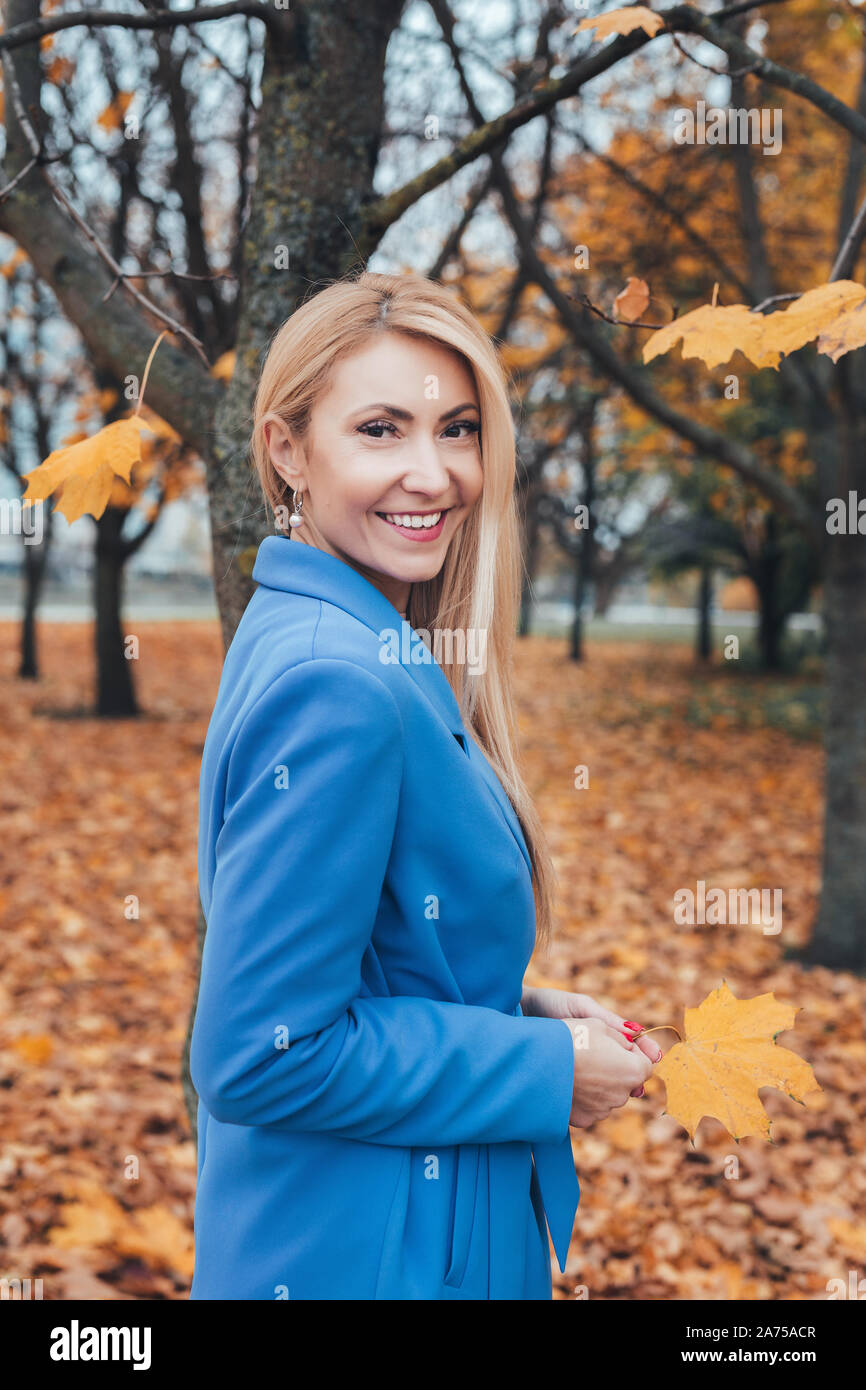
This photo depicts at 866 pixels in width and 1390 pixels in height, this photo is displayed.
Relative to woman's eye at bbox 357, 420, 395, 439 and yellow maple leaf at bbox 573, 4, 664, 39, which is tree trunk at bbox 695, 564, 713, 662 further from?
woman's eye at bbox 357, 420, 395, 439

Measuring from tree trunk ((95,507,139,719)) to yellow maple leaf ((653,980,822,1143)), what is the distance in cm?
930

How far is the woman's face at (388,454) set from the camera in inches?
49.0

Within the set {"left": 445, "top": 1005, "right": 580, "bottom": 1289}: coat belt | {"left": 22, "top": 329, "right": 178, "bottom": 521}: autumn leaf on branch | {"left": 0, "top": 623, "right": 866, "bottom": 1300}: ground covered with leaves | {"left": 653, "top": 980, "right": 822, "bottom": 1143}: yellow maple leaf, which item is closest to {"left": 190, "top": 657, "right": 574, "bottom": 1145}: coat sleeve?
{"left": 445, "top": 1005, "right": 580, "bottom": 1289}: coat belt

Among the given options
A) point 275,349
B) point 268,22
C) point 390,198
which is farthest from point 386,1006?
point 268,22

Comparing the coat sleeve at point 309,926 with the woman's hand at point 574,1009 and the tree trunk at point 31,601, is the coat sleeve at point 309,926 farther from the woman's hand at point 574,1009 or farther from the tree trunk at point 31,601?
the tree trunk at point 31,601

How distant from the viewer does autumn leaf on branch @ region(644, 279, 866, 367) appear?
1545 millimetres

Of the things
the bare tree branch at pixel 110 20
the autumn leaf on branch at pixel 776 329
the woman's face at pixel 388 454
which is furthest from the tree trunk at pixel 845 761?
the woman's face at pixel 388 454

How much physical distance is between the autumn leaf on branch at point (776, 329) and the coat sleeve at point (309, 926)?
93 centimetres

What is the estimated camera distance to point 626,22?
5.66 feet

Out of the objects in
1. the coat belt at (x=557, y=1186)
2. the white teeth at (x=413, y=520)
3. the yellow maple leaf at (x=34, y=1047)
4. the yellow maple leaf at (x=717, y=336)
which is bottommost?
the yellow maple leaf at (x=34, y=1047)

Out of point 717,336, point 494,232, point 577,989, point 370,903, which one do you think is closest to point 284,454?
point 370,903

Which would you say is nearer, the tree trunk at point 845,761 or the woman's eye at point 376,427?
the woman's eye at point 376,427

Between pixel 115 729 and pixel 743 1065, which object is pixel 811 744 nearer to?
pixel 115 729

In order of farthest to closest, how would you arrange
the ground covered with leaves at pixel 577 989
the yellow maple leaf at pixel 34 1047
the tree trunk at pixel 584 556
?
1. the tree trunk at pixel 584 556
2. the yellow maple leaf at pixel 34 1047
3. the ground covered with leaves at pixel 577 989
